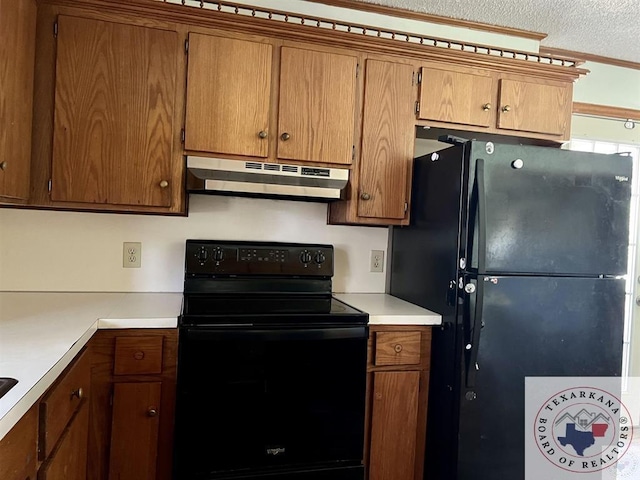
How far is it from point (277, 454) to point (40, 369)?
0.96 metres

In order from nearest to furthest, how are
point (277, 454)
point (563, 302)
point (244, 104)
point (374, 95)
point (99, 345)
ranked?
point (99, 345) → point (277, 454) → point (563, 302) → point (244, 104) → point (374, 95)

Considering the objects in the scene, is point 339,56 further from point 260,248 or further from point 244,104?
point 260,248

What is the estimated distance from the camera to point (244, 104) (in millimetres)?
1938

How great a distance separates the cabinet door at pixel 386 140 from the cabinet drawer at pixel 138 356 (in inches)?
42.1

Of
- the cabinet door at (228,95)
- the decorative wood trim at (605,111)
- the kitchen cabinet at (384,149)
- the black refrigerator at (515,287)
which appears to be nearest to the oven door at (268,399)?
the black refrigerator at (515,287)

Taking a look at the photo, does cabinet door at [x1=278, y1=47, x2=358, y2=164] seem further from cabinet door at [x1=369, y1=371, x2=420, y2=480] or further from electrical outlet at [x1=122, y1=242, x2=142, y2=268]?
cabinet door at [x1=369, y1=371, x2=420, y2=480]

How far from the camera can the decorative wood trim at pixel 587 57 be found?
106 inches

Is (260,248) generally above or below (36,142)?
below

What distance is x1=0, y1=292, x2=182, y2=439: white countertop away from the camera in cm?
95

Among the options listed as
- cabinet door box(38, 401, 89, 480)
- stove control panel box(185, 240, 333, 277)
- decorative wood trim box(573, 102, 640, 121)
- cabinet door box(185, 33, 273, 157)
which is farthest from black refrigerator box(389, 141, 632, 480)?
cabinet door box(38, 401, 89, 480)

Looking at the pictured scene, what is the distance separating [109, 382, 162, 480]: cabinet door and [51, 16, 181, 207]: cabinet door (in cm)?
76

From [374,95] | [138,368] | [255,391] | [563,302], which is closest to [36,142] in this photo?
[138,368]

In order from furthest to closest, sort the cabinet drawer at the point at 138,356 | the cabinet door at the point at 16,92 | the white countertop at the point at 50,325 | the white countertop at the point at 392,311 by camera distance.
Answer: the white countertop at the point at 392,311
the cabinet drawer at the point at 138,356
the cabinet door at the point at 16,92
the white countertop at the point at 50,325

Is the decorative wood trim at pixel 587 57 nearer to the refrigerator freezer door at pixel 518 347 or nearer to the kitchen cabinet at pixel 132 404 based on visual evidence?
the refrigerator freezer door at pixel 518 347
